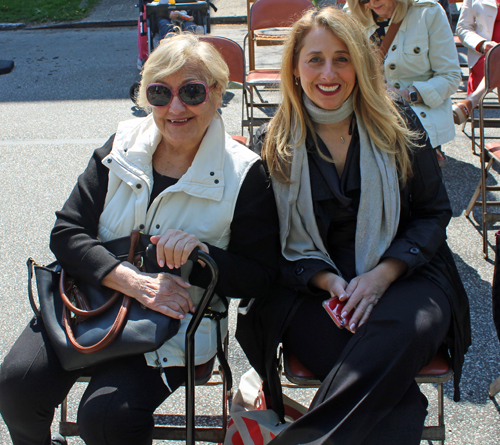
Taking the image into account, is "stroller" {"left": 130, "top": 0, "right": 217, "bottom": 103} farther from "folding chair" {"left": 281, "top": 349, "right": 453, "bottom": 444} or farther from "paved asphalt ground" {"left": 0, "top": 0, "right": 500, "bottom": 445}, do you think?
"folding chair" {"left": 281, "top": 349, "right": 453, "bottom": 444}

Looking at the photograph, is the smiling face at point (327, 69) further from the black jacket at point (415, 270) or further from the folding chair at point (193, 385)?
the folding chair at point (193, 385)

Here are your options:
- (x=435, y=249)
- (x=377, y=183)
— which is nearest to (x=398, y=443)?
(x=435, y=249)

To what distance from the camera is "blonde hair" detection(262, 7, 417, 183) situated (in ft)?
6.97

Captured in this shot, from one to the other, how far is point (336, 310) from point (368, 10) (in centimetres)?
233

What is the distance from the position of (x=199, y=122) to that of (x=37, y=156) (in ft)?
11.5

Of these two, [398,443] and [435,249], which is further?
[435,249]

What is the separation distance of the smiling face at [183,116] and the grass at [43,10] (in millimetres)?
10844

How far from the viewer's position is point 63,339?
183 centimetres

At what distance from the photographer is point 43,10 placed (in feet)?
39.5

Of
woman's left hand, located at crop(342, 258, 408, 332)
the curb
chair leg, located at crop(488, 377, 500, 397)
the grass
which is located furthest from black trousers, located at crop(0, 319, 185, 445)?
the grass

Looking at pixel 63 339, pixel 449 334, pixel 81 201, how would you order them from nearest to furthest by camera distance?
pixel 63 339
pixel 449 334
pixel 81 201

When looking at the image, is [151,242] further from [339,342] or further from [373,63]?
[373,63]

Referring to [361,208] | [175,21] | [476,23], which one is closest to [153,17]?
[175,21]

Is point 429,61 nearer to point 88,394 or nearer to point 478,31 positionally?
point 478,31
